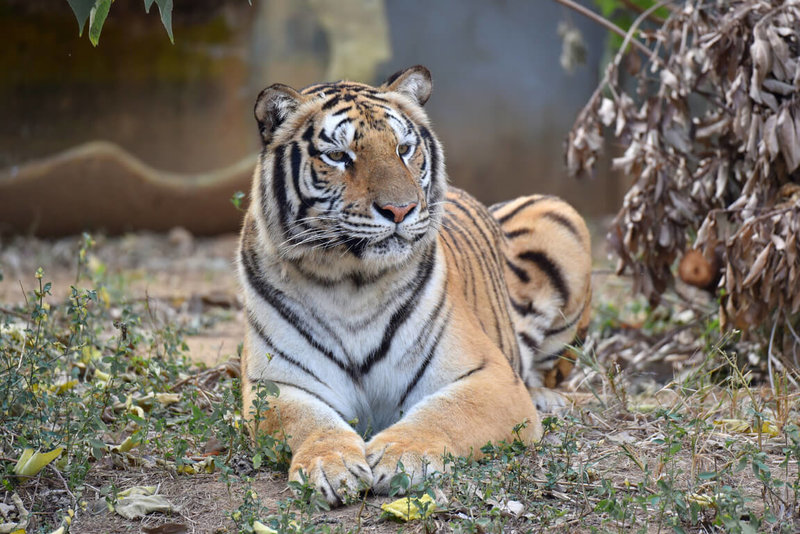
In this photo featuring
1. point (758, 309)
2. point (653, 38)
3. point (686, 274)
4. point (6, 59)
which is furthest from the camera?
point (6, 59)

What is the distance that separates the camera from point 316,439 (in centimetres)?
283

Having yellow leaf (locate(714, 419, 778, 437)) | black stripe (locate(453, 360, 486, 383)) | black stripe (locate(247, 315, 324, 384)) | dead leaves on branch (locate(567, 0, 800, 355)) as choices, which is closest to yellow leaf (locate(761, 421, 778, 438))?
yellow leaf (locate(714, 419, 778, 437))

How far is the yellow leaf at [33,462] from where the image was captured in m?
2.71

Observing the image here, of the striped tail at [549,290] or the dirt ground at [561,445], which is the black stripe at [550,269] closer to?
the striped tail at [549,290]

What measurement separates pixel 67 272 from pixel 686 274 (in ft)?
15.9

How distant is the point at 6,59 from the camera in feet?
25.7

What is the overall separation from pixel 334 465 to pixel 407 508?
28 cm

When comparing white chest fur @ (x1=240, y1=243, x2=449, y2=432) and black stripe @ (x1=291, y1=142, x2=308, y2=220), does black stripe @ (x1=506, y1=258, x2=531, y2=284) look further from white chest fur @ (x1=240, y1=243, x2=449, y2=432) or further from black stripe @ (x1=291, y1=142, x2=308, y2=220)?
black stripe @ (x1=291, y1=142, x2=308, y2=220)

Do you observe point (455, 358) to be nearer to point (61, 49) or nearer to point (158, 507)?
point (158, 507)

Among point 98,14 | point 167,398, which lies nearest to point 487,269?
point 167,398

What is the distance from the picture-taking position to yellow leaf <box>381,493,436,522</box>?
2.44 m

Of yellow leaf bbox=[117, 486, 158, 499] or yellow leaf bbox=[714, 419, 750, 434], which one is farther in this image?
yellow leaf bbox=[714, 419, 750, 434]

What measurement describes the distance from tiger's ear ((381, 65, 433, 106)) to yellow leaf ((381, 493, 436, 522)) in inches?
60.0

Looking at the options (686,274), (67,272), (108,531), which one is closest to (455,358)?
(108,531)
